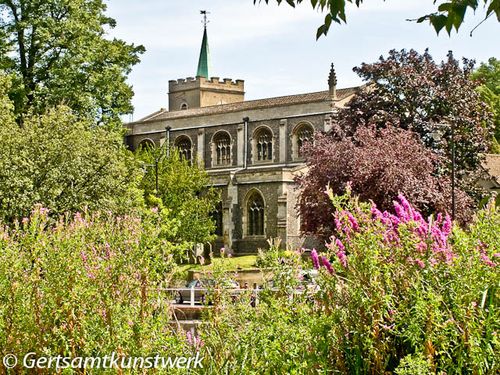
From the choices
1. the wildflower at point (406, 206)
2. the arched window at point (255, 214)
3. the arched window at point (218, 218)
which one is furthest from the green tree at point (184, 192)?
the wildflower at point (406, 206)

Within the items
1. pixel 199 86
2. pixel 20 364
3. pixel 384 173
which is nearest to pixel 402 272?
pixel 20 364

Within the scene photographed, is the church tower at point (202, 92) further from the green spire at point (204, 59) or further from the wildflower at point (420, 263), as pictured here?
the wildflower at point (420, 263)

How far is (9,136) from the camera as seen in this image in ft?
98.4

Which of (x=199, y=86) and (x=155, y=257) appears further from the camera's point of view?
(x=199, y=86)

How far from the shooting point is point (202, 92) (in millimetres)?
86500

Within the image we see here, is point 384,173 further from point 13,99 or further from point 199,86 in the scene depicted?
point 199,86

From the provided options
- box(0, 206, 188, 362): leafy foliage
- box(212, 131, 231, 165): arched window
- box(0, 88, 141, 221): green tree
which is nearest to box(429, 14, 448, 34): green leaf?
box(0, 206, 188, 362): leafy foliage

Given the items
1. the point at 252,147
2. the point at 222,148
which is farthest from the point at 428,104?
the point at 222,148

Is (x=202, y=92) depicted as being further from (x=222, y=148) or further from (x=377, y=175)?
(x=377, y=175)

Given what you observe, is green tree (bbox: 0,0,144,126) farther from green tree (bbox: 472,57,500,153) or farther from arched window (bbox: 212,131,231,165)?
green tree (bbox: 472,57,500,153)

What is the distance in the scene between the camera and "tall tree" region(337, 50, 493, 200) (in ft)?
135

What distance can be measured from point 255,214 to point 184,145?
13.4m

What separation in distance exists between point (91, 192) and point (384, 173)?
1155 cm

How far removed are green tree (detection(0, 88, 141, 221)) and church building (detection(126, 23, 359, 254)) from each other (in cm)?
2111
